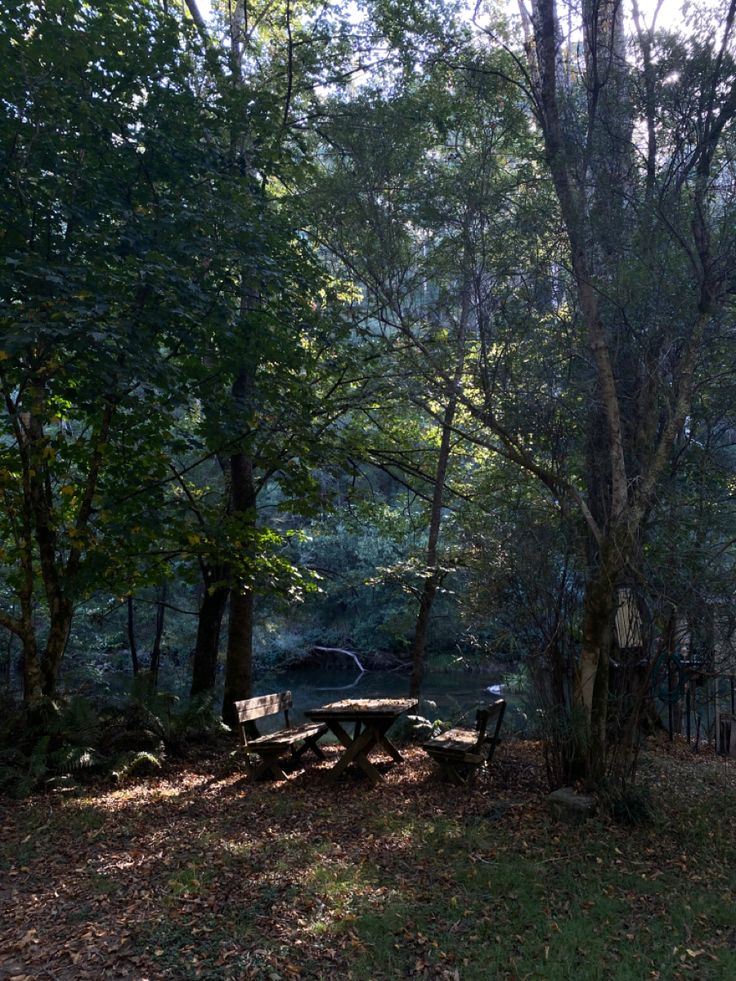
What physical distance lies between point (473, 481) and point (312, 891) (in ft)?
26.4

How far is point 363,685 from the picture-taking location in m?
21.0

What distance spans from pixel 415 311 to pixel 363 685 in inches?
555

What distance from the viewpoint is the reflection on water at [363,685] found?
58.6 feet

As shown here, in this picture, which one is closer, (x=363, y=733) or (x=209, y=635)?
(x=363, y=733)

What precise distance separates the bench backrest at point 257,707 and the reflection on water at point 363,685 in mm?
7281

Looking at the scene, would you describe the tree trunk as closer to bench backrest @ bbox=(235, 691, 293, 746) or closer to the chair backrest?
bench backrest @ bbox=(235, 691, 293, 746)

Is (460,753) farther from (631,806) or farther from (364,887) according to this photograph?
(364,887)

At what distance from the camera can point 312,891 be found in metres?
4.39

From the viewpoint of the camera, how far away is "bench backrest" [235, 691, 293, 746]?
24.7ft

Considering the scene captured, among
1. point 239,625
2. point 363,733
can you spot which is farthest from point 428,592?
point 363,733

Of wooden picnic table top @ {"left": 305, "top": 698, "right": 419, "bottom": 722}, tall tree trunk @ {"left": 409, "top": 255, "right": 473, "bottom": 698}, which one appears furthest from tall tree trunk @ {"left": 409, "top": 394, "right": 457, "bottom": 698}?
wooden picnic table top @ {"left": 305, "top": 698, "right": 419, "bottom": 722}

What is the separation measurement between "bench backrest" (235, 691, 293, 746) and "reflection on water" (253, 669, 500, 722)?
23.9 ft

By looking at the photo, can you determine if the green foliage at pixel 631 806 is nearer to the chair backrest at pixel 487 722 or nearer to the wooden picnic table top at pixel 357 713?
the chair backrest at pixel 487 722

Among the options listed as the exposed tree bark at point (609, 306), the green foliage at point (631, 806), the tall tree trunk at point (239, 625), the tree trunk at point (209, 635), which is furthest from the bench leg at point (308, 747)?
the green foliage at point (631, 806)
